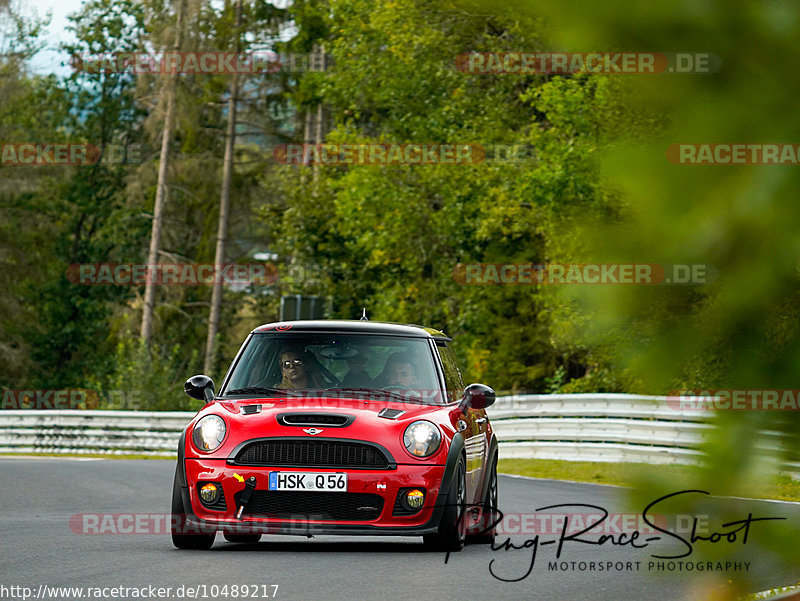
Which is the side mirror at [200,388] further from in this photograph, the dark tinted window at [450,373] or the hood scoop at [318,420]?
the dark tinted window at [450,373]

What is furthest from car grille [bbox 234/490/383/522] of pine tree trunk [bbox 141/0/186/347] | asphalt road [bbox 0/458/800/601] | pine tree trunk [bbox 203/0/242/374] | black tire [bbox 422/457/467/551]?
pine tree trunk [bbox 203/0/242/374]

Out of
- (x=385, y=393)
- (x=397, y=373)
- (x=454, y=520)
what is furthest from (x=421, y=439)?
(x=397, y=373)

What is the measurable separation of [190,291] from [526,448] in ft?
119

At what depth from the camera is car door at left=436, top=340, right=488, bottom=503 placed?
9977mm

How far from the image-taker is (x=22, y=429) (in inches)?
1244

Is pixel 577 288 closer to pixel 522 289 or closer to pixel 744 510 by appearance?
pixel 744 510

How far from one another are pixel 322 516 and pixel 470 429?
1611mm

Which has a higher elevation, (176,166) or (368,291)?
(176,166)

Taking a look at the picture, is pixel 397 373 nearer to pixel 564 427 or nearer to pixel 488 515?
pixel 488 515

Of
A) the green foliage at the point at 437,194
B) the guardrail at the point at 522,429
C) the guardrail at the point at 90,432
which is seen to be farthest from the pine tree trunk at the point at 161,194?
the guardrail at the point at 522,429

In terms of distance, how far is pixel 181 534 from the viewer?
9562mm

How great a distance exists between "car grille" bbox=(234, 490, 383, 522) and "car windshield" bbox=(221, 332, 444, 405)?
1.12m

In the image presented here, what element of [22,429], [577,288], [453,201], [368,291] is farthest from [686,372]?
[368,291]

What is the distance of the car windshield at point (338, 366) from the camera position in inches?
401
